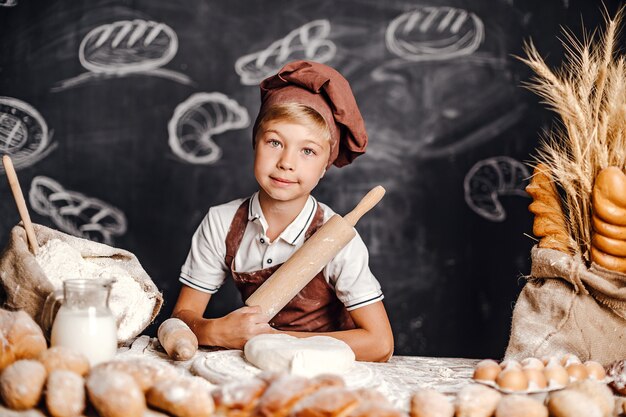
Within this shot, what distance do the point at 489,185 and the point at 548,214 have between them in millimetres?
1337

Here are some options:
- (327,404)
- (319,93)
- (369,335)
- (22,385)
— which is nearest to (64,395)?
(22,385)

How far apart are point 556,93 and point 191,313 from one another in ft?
3.66

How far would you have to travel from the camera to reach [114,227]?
3057 mm

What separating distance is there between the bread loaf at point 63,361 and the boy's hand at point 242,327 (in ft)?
1.56

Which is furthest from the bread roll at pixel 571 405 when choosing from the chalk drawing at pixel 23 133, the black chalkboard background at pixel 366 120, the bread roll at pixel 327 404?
the chalk drawing at pixel 23 133

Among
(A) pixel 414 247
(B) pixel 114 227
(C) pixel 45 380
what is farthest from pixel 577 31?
(C) pixel 45 380

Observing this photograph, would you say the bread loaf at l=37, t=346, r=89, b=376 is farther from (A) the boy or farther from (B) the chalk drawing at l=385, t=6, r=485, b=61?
(B) the chalk drawing at l=385, t=6, r=485, b=61

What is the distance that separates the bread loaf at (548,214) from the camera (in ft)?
5.68

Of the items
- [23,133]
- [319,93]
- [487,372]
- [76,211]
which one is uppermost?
[319,93]

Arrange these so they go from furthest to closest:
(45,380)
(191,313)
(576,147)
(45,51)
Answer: (45,51)
(191,313)
(576,147)
(45,380)

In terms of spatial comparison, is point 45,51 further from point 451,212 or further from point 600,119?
point 600,119

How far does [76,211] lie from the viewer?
3.04 meters

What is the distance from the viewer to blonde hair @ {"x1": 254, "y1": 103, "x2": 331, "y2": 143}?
1.90 metres

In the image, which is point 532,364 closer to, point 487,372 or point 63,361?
point 487,372
